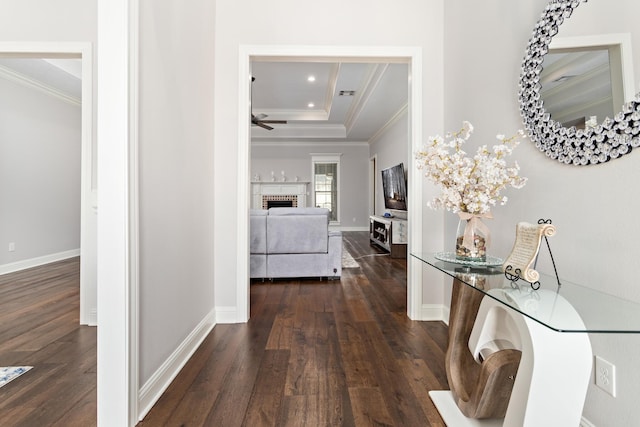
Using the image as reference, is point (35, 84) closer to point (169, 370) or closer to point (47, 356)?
point (47, 356)

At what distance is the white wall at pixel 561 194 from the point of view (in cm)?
105

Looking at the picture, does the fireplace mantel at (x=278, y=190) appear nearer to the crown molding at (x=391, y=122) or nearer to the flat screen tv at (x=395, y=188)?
the crown molding at (x=391, y=122)

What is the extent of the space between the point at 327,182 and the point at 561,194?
27.2 ft

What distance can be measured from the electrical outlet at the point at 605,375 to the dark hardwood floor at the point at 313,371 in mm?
647

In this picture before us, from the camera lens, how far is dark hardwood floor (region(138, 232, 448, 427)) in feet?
4.53

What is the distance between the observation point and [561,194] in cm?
133

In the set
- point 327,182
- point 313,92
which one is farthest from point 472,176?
point 327,182

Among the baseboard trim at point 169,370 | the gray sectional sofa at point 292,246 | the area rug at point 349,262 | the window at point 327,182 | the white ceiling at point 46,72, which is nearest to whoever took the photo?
the baseboard trim at point 169,370


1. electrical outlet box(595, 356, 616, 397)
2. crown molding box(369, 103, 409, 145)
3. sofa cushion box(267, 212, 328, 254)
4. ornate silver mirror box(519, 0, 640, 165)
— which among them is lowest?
electrical outlet box(595, 356, 616, 397)

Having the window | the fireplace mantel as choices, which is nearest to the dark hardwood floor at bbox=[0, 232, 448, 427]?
the fireplace mantel

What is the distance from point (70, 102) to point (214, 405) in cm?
597

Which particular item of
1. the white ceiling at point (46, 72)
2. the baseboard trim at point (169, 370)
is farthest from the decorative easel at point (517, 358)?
the white ceiling at point (46, 72)

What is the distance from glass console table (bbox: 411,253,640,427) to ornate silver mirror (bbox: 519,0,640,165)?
1.81 ft

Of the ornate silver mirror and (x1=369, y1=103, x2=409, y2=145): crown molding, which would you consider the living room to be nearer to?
the ornate silver mirror
